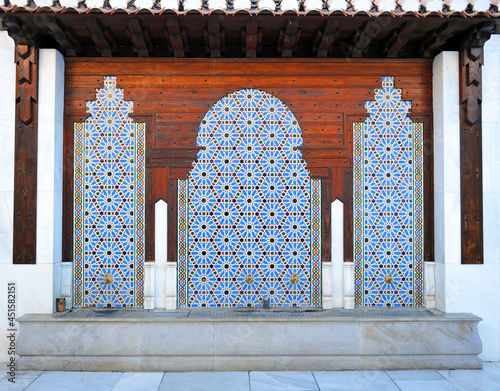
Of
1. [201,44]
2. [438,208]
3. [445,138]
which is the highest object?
[201,44]

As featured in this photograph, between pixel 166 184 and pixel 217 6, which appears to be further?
pixel 166 184

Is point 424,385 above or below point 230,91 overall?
below

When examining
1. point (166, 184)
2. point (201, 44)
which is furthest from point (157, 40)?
point (166, 184)

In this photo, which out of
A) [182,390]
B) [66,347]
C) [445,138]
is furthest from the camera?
[445,138]

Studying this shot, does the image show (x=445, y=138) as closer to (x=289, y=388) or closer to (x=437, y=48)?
(x=437, y=48)

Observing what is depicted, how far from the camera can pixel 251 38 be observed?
4.02 meters

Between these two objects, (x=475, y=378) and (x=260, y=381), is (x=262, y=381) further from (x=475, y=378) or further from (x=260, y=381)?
(x=475, y=378)

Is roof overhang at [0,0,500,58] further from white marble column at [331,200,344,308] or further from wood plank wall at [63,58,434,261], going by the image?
white marble column at [331,200,344,308]

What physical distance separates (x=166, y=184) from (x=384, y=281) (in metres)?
2.45

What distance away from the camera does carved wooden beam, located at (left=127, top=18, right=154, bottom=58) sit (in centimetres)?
380

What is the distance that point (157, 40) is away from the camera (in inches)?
168

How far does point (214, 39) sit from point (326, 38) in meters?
1.05

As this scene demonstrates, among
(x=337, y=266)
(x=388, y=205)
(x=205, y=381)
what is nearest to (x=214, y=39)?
(x=388, y=205)

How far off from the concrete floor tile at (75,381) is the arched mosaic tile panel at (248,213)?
3.22 feet
